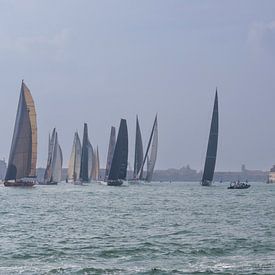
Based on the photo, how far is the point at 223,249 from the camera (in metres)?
36.4

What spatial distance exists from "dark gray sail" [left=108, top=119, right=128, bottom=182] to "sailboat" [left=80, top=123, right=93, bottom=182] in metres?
24.8

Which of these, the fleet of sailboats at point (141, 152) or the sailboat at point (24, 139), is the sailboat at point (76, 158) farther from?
the sailboat at point (24, 139)

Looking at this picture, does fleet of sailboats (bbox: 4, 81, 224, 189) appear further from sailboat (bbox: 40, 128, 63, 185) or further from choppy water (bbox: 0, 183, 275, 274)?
choppy water (bbox: 0, 183, 275, 274)

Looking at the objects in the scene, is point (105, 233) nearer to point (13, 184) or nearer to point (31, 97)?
point (31, 97)

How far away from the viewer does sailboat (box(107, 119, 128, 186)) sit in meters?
147

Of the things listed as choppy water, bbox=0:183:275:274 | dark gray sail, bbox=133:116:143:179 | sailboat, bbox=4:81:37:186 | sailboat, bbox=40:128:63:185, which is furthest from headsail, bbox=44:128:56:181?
choppy water, bbox=0:183:275:274

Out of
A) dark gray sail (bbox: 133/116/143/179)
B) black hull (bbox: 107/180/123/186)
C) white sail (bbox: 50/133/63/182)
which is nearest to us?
black hull (bbox: 107/180/123/186)

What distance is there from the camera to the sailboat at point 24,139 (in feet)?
395

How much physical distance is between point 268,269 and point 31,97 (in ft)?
310

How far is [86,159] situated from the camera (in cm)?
18000

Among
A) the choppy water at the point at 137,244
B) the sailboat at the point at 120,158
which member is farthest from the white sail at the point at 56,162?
the choppy water at the point at 137,244

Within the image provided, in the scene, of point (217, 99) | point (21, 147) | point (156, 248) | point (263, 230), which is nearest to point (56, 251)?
point (156, 248)

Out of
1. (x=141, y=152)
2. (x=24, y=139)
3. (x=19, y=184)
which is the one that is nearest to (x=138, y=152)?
(x=141, y=152)

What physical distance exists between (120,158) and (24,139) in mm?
32790
